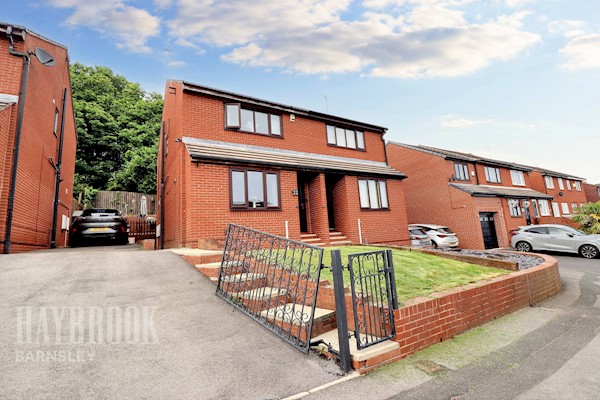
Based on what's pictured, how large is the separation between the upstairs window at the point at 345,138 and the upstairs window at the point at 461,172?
9603mm

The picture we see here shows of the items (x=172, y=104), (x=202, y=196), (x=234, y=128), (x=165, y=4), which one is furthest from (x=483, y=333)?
(x=172, y=104)

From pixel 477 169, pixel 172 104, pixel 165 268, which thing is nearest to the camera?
pixel 165 268

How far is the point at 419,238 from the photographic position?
49.4ft

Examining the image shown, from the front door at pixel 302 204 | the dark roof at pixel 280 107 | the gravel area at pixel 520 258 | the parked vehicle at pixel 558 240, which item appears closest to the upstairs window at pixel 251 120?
the dark roof at pixel 280 107

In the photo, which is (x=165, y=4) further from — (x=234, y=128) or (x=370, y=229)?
(x=370, y=229)

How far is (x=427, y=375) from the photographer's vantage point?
2.87 metres

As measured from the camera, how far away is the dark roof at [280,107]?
1008cm

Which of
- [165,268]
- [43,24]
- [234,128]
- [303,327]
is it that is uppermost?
[43,24]

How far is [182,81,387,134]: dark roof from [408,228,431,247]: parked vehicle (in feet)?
19.5

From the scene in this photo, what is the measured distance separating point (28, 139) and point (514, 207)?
27.8m

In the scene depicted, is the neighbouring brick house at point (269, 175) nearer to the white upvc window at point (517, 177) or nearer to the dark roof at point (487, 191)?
the dark roof at point (487, 191)

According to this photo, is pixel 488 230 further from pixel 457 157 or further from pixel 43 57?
pixel 43 57

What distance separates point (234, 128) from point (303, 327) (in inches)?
345

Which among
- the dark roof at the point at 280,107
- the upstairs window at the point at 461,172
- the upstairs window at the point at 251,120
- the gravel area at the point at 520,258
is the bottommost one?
the gravel area at the point at 520,258
